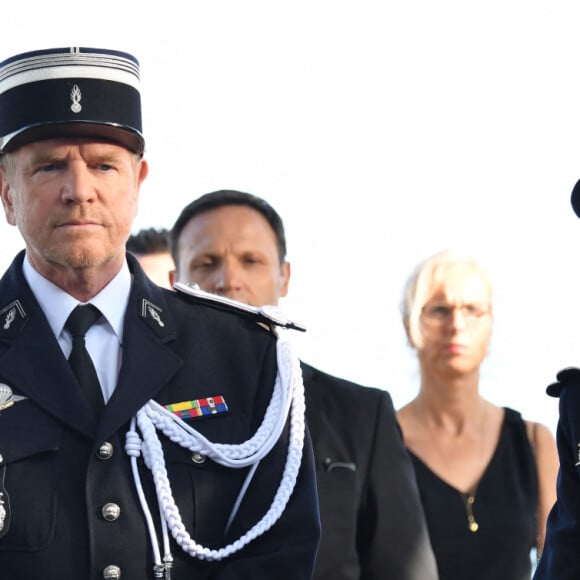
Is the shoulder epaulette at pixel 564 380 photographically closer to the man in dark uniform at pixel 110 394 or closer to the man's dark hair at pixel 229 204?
the man in dark uniform at pixel 110 394

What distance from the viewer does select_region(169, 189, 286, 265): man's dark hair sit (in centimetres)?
598

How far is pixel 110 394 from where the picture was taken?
3.94 m

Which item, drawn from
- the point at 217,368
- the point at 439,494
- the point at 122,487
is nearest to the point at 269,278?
the point at 439,494

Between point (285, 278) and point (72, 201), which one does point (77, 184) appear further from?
point (285, 278)

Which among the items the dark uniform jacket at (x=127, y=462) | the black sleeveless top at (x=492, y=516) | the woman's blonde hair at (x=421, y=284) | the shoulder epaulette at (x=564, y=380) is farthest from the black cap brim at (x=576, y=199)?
the woman's blonde hair at (x=421, y=284)

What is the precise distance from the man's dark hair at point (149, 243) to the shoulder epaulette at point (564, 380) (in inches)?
137

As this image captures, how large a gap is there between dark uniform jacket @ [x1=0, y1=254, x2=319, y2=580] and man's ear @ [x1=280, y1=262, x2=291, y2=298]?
1.82 meters

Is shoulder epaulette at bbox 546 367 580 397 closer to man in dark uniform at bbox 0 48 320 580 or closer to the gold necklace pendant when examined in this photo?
man in dark uniform at bbox 0 48 320 580

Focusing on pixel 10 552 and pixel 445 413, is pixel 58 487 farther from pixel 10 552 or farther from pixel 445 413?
pixel 445 413

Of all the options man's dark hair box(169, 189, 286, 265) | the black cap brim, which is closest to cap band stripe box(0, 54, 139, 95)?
the black cap brim

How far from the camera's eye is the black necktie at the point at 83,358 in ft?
12.8

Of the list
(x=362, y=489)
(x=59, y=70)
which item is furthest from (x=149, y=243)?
(x=59, y=70)

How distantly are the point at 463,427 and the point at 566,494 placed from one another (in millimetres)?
2207

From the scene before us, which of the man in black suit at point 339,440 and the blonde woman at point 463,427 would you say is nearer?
the man in black suit at point 339,440
